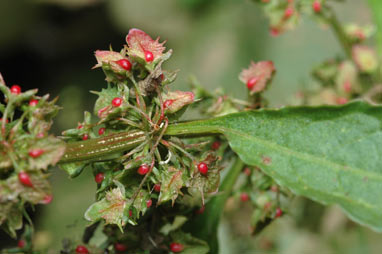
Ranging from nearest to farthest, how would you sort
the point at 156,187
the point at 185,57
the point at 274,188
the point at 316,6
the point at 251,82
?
1. the point at 156,187
2. the point at 251,82
3. the point at 274,188
4. the point at 316,6
5. the point at 185,57

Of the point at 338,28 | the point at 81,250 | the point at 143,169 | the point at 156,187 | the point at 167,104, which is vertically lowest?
the point at 81,250

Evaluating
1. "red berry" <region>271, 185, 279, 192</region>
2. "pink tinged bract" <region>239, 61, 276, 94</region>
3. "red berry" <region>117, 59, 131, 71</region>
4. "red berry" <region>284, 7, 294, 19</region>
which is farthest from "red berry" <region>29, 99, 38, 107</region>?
"red berry" <region>284, 7, 294, 19</region>

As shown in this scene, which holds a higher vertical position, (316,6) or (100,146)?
(100,146)

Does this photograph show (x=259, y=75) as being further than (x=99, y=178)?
Yes

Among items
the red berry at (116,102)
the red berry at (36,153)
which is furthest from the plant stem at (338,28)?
the red berry at (36,153)

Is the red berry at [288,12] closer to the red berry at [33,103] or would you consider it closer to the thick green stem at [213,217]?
the thick green stem at [213,217]

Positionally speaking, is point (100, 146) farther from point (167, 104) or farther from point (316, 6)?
point (316, 6)

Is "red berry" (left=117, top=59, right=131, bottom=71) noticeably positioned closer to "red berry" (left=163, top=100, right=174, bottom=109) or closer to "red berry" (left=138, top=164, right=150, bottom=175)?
"red berry" (left=163, top=100, right=174, bottom=109)

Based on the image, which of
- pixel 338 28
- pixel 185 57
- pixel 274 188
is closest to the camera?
pixel 274 188

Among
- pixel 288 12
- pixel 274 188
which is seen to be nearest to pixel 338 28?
pixel 288 12
